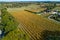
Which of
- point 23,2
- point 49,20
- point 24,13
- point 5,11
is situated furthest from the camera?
point 24,13

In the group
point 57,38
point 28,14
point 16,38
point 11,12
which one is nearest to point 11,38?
point 16,38

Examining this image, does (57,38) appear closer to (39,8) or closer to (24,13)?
(39,8)

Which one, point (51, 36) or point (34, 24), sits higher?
point (51, 36)

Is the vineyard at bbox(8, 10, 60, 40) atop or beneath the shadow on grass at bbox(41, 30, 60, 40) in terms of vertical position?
beneath

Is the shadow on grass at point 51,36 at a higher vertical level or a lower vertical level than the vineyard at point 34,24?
higher

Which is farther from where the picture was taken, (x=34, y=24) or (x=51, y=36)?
(x=34, y=24)

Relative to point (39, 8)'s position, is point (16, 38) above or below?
above

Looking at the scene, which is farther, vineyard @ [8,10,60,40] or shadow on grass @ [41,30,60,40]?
vineyard @ [8,10,60,40]

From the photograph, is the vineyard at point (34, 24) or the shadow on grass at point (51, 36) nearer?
the shadow on grass at point (51, 36)
